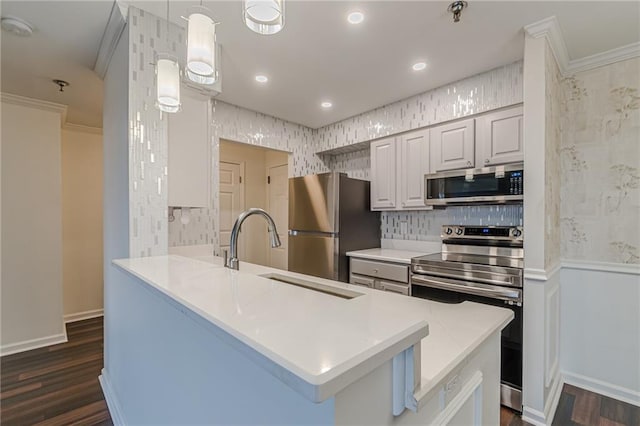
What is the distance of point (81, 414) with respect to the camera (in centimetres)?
198

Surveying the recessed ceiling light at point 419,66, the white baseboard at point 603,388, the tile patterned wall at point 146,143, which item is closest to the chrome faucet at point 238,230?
the tile patterned wall at point 146,143

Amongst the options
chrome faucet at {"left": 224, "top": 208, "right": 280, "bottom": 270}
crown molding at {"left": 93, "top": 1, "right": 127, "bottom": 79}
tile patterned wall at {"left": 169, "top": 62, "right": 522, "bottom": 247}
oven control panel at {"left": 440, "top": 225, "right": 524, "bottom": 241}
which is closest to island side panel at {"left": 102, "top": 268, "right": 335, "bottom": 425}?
chrome faucet at {"left": 224, "top": 208, "right": 280, "bottom": 270}

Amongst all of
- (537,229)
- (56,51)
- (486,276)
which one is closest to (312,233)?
(486,276)

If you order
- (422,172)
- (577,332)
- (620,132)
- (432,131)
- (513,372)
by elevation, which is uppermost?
(432,131)

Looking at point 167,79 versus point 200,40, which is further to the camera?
point 167,79

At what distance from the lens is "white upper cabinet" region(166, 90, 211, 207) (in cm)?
195

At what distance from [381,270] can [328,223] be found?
0.73m

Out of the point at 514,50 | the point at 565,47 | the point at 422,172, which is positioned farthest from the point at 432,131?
the point at 565,47

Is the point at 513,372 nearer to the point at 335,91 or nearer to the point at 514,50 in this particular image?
the point at 514,50

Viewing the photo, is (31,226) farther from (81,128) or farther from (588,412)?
(588,412)

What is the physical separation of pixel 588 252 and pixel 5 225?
16.9ft

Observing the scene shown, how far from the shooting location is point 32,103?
301 centimetres

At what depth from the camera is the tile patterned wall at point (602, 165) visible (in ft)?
7.00

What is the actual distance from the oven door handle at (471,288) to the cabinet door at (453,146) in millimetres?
1026
